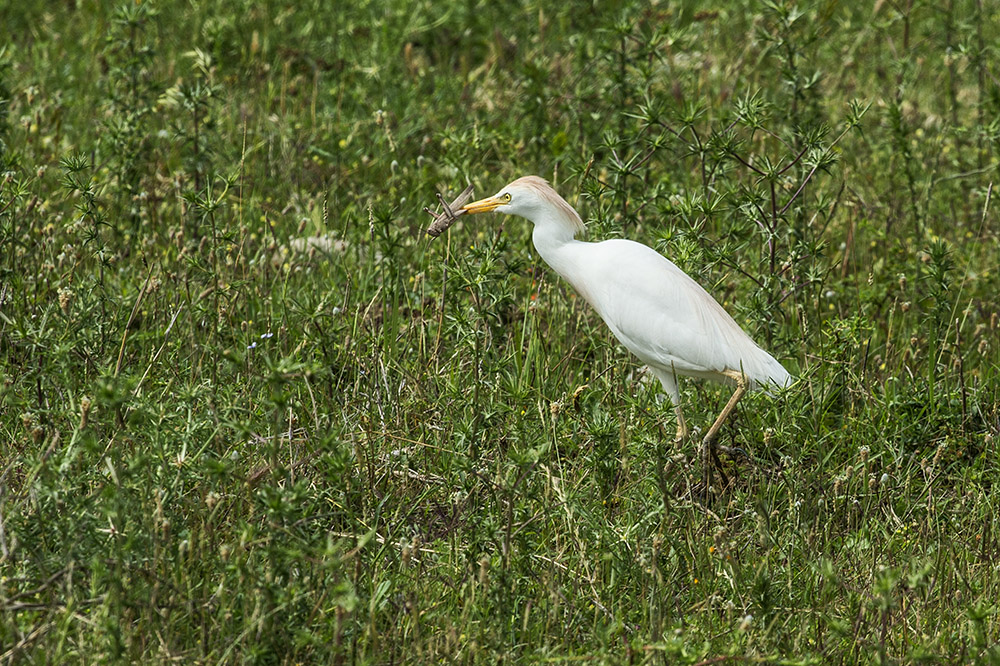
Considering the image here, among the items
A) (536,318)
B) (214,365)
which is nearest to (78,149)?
(214,365)

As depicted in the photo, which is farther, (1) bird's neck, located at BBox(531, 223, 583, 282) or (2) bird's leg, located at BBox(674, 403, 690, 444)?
(1) bird's neck, located at BBox(531, 223, 583, 282)

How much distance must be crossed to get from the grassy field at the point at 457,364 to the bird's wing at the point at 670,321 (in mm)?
158

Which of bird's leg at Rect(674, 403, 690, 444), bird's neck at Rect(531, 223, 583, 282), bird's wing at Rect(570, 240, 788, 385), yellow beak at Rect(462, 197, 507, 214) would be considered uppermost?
yellow beak at Rect(462, 197, 507, 214)

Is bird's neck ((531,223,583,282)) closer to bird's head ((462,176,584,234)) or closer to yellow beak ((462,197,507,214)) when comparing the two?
bird's head ((462,176,584,234))

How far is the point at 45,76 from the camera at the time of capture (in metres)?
6.53

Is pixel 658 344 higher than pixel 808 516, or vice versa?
pixel 658 344

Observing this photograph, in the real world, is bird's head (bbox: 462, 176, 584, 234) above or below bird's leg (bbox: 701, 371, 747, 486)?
above

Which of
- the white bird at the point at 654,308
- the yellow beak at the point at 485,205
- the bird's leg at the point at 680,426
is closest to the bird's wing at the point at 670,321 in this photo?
the white bird at the point at 654,308

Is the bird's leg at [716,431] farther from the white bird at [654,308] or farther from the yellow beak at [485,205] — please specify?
the yellow beak at [485,205]

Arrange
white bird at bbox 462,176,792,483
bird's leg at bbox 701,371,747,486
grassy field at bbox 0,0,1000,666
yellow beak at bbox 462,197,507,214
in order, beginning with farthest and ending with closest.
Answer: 1. yellow beak at bbox 462,197,507,214
2. white bird at bbox 462,176,792,483
3. bird's leg at bbox 701,371,747,486
4. grassy field at bbox 0,0,1000,666

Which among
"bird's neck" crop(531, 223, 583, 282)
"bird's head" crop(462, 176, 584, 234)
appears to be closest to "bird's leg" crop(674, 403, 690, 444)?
"bird's neck" crop(531, 223, 583, 282)

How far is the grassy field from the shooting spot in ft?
9.70

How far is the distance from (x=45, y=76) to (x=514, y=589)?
15.2 feet

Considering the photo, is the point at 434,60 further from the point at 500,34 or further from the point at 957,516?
the point at 957,516
